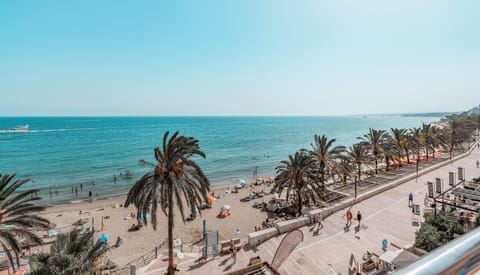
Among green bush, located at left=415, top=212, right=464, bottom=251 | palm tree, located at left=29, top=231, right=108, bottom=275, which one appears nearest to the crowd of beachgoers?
palm tree, located at left=29, top=231, right=108, bottom=275

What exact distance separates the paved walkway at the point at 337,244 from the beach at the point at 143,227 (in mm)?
5919

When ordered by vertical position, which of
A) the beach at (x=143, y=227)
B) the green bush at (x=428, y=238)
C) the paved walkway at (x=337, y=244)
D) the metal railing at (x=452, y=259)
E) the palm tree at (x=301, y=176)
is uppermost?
the metal railing at (x=452, y=259)

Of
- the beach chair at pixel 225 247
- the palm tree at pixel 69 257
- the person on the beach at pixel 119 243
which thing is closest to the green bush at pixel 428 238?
the beach chair at pixel 225 247

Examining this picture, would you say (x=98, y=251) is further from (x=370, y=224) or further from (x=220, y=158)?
(x=220, y=158)

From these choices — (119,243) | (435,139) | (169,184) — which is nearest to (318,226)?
(169,184)

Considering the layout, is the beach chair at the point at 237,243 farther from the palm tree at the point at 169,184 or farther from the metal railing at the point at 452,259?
the metal railing at the point at 452,259

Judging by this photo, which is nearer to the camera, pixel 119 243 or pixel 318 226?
pixel 318 226

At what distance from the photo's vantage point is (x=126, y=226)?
24.0 metres

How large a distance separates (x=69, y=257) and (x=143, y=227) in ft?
50.8

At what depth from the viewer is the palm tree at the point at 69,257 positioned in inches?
344

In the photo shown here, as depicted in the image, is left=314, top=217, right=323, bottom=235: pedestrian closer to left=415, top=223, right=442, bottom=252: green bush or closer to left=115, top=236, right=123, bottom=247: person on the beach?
left=415, top=223, right=442, bottom=252: green bush

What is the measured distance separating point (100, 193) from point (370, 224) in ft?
121

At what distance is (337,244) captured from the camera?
13109mm

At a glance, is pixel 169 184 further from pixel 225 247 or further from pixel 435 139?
pixel 435 139
